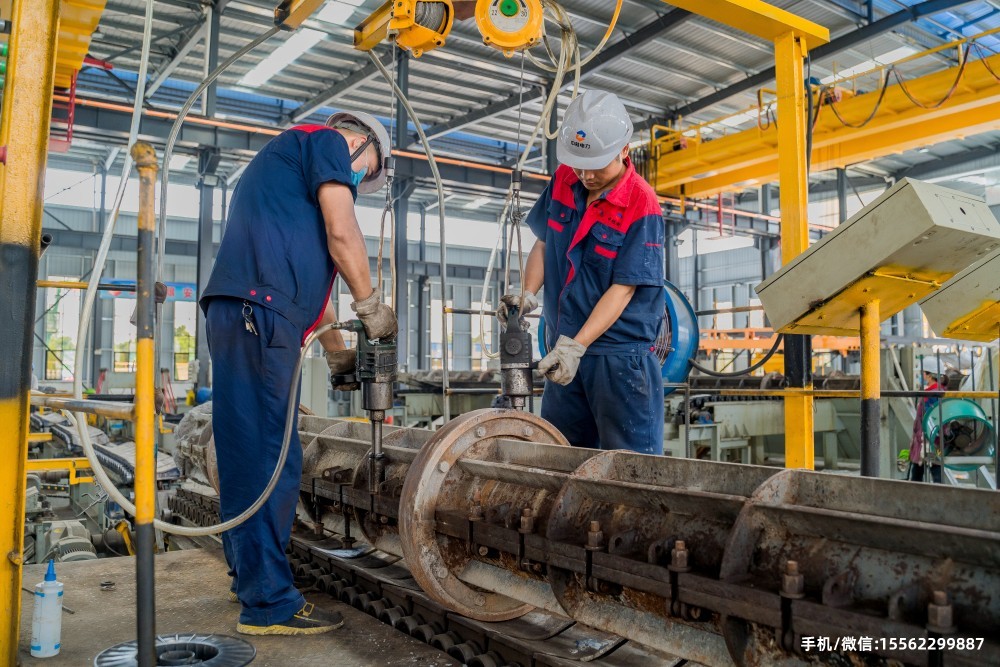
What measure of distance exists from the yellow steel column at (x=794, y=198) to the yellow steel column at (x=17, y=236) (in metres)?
3.70

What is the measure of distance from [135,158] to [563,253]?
1806 mm

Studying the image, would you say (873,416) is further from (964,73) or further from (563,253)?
(964,73)

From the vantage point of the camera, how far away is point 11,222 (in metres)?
1.88

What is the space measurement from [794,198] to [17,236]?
3.86 meters

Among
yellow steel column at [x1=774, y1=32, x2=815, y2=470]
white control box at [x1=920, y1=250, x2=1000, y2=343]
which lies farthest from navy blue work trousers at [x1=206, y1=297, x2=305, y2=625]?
yellow steel column at [x1=774, y1=32, x2=815, y2=470]

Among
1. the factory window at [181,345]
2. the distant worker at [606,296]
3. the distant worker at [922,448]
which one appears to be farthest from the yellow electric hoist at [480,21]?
the factory window at [181,345]

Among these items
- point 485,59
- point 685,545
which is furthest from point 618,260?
point 485,59

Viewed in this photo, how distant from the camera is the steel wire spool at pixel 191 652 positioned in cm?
218

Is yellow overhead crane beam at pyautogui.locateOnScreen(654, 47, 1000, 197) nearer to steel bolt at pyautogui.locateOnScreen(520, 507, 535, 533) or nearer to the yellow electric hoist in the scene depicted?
the yellow electric hoist

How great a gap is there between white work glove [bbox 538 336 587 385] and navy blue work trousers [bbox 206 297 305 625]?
0.88 metres

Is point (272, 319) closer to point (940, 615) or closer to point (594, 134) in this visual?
point (594, 134)

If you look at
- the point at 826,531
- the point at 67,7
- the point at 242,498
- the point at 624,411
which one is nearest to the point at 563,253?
the point at 624,411

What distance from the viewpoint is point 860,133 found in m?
9.09

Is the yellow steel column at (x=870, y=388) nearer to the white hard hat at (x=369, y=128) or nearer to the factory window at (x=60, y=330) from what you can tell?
the white hard hat at (x=369, y=128)
